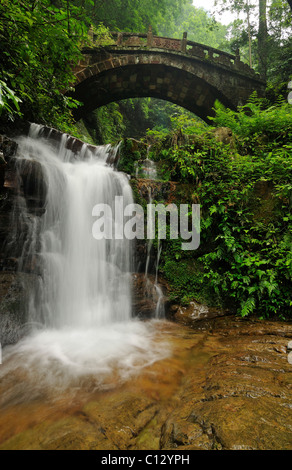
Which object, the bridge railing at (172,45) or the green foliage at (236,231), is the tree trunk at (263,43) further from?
the green foliage at (236,231)

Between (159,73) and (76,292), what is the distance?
12357 millimetres

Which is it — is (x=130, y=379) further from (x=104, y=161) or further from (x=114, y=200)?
(x=104, y=161)

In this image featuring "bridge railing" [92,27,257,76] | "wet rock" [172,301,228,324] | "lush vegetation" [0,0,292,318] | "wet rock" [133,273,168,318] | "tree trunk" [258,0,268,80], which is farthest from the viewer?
"tree trunk" [258,0,268,80]

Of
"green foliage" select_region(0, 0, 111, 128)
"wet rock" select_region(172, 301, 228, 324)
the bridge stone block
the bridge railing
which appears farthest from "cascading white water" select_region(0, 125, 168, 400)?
the bridge railing

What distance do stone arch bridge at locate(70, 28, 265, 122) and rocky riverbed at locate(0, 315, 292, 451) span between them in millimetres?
12444

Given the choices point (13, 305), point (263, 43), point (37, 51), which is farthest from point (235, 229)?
point (263, 43)

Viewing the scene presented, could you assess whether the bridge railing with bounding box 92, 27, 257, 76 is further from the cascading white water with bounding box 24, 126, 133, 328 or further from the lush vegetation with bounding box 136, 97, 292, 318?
the cascading white water with bounding box 24, 126, 133, 328

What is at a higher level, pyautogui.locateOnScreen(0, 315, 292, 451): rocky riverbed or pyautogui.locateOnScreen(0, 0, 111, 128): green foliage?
pyautogui.locateOnScreen(0, 0, 111, 128): green foliage
